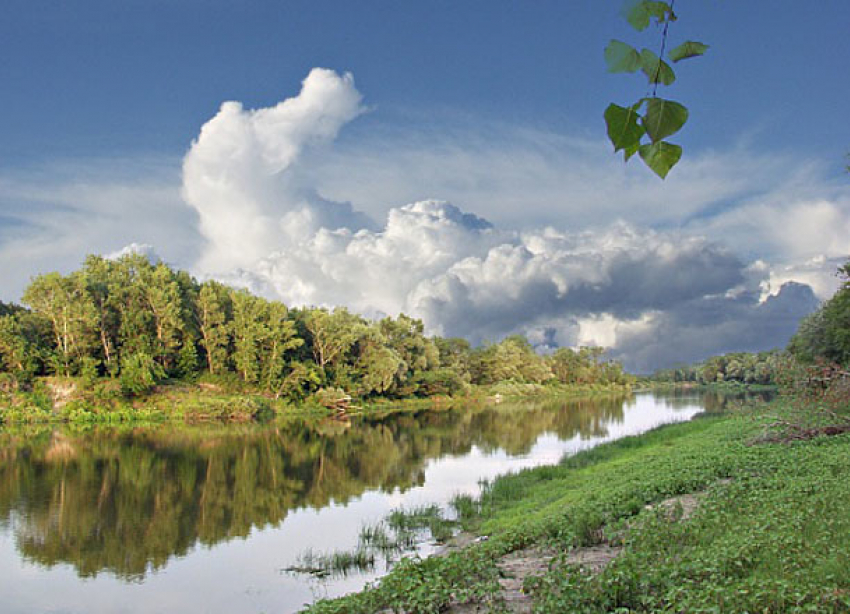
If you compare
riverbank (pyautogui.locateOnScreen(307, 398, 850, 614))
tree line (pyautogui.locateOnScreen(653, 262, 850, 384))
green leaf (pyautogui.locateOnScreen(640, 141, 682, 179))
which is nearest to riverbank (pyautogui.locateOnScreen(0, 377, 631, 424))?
tree line (pyautogui.locateOnScreen(653, 262, 850, 384))

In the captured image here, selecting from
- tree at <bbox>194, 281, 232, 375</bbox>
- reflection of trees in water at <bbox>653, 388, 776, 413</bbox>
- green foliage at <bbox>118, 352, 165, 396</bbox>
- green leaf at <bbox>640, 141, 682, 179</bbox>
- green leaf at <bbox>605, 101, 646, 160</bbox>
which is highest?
tree at <bbox>194, 281, 232, 375</bbox>

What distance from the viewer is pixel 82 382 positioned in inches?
2084

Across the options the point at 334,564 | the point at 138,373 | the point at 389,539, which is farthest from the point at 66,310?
the point at 334,564

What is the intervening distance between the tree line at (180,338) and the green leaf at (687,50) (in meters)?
56.1

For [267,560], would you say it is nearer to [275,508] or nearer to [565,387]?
[275,508]

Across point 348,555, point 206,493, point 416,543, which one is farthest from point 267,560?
point 206,493

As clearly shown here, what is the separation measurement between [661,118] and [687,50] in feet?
0.77

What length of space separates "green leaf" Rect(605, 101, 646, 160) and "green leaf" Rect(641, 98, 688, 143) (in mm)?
28

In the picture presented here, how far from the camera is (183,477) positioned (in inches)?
1006

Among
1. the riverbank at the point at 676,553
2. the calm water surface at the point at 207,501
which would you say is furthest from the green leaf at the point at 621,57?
the calm water surface at the point at 207,501

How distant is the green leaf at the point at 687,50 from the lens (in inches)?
70.2

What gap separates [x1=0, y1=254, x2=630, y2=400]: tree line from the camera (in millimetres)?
54031

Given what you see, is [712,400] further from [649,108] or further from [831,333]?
[649,108]

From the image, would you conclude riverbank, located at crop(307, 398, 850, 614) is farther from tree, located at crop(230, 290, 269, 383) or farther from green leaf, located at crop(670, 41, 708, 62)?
tree, located at crop(230, 290, 269, 383)
